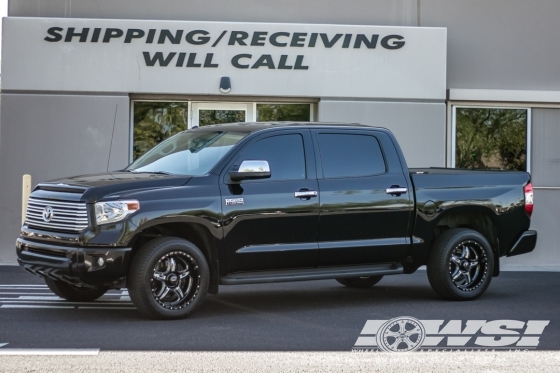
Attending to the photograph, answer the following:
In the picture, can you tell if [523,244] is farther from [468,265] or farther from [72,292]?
[72,292]

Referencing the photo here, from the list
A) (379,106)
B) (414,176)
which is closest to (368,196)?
(414,176)

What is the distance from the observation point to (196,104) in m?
16.5

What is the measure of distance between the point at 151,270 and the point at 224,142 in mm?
1696

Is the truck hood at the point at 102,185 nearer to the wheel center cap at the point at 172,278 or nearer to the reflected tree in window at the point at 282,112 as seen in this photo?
the wheel center cap at the point at 172,278

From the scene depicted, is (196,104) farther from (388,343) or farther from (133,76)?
(388,343)

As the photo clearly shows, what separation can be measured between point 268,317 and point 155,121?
323 inches

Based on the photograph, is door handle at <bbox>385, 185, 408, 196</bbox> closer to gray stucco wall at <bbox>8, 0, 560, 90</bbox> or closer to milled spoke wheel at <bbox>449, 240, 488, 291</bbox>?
milled spoke wheel at <bbox>449, 240, 488, 291</bbox>

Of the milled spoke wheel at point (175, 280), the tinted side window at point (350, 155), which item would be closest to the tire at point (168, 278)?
the milled spoke wheel at point (175, 280)

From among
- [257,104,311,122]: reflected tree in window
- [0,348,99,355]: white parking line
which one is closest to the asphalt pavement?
[0,348,99,355]: white parking line

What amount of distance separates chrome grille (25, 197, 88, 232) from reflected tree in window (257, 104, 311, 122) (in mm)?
7915

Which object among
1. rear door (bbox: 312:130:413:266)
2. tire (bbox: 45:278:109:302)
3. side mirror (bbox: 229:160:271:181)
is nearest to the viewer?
side mirror (bbox: 229:160:271:181)

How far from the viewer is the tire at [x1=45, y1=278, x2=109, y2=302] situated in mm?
9670

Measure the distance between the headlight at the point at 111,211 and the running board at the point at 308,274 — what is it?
117 cm

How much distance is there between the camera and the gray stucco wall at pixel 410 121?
1648cm
